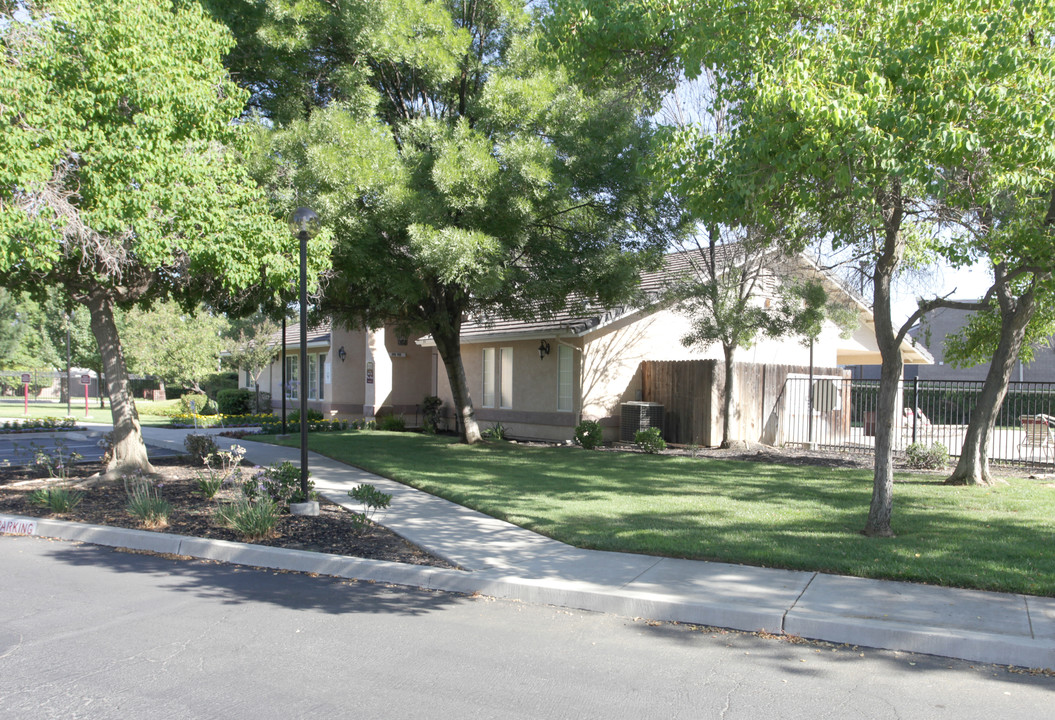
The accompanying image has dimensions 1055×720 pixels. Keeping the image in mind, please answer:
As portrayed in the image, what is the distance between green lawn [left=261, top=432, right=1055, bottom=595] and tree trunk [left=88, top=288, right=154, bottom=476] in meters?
3.99

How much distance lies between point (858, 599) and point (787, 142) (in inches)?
182

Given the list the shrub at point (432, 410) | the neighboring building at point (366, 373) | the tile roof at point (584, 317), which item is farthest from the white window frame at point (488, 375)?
the neighboring building at point (366, 373)

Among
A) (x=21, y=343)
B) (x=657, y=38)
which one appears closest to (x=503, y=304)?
(x=657, y=38)

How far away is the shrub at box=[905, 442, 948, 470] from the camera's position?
45.7ft

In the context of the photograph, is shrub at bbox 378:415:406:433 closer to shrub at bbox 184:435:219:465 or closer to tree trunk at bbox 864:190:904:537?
shrub at bbox 184:435:219:465

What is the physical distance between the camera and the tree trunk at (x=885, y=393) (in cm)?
845

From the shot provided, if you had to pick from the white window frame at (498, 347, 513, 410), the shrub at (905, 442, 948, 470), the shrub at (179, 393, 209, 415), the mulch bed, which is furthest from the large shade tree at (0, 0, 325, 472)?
the shrub at (179, 393, 209, 415)

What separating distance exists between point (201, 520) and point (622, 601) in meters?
5.90

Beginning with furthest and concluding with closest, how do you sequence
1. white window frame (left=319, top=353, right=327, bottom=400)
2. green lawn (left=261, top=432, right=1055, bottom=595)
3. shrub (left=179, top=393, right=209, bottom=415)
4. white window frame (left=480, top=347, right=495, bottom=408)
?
shrub (left=179, top=393, right=209, bottom=415)
white window frame (left=319, top=353, right=327, bottom=400)
white window frame (left=480, top=347, right=495, bottom=408)
green lawn (left=261, top=432, right=1055, bottom=595)

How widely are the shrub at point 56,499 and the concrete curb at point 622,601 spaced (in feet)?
2.46

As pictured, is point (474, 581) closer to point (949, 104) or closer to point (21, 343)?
point (949, 104)

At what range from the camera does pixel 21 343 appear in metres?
50.6

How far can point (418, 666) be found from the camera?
207 inches

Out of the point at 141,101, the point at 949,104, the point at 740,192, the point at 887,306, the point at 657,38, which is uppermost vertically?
the point at 657,38
